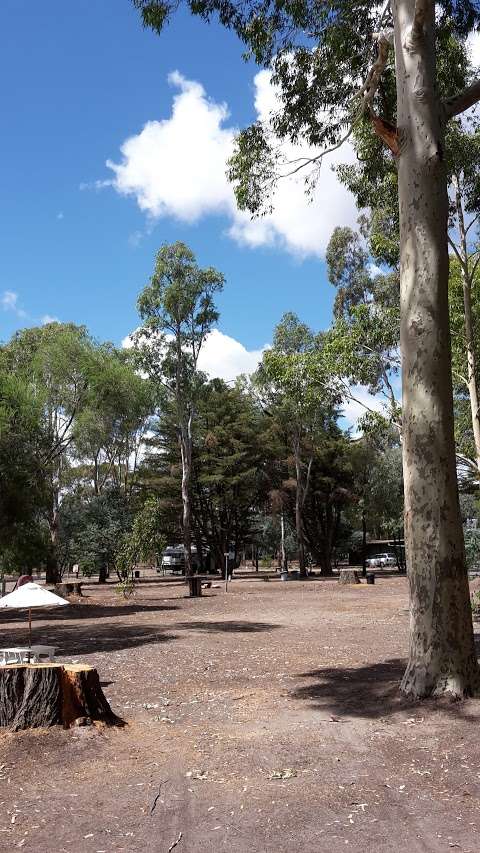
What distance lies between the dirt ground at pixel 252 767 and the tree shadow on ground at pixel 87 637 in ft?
7.05

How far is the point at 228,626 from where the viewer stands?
15.0m

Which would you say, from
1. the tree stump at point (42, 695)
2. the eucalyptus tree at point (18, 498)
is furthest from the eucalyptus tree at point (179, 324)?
the tree stump at point (42, 695)

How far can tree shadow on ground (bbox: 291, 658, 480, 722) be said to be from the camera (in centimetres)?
615

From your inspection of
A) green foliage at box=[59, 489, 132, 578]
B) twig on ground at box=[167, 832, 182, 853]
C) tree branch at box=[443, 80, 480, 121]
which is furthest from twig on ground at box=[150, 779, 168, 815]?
green foliage at box=[59, 489, 132, 578]

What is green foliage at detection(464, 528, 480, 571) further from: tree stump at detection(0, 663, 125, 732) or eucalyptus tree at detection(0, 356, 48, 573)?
tree stump at detection(0, 663, 125, 732)

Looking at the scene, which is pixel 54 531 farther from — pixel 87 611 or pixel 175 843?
pixel 175 843

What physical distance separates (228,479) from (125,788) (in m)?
38.7

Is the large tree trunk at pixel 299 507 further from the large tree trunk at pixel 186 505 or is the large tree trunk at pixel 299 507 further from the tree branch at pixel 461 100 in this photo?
the tree branch at pixel 461 100

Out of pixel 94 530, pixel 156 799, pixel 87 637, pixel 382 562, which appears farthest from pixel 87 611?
pixel 382 562

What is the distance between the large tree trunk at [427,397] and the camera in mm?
6379

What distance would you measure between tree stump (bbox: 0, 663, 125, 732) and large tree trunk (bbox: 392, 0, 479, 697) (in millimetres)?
3207

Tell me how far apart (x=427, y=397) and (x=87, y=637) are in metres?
9.68

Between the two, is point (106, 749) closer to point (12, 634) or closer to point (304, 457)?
point (12, 634)

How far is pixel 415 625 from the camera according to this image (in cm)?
652
